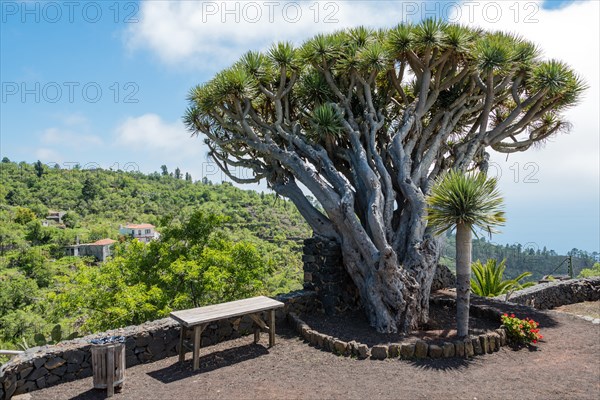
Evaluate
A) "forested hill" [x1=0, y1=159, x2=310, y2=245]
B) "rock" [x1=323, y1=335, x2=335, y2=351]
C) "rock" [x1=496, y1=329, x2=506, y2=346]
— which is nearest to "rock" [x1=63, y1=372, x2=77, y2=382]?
"rock" [x1=323, y1=335, x2=335, y2=351]

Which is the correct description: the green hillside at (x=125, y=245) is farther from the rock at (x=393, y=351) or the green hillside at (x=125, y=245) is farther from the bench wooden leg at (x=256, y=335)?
the rock at (x=393, y=351)

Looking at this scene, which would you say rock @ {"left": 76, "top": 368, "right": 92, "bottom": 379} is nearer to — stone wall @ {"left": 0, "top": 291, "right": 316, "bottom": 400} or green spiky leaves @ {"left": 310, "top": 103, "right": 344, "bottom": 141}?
stone wall @ {"left": 0, "top": 291, "right": 316, "bottom": 400}

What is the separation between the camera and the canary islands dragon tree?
8.09 metres

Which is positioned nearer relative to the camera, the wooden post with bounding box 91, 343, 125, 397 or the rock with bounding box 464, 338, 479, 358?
the wooden post with bounding box 91, 343, 125, 397

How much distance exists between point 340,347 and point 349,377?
922 mm

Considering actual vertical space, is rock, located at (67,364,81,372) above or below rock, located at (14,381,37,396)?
above

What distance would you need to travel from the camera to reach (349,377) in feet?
18.4

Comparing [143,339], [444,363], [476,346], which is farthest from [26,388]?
[476,346]

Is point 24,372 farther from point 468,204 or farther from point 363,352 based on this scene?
point 468,204

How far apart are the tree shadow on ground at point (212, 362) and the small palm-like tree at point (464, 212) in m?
3.57

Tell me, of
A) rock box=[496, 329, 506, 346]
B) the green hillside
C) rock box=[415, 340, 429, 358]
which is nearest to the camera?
rock box=[415, 340, 429, 358]

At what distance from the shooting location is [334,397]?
500 centimetres

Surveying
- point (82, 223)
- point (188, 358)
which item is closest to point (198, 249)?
point (188, 358)

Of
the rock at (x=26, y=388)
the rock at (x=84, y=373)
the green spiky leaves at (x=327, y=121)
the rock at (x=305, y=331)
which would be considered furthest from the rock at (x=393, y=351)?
the rock at (x=26, y=388)
